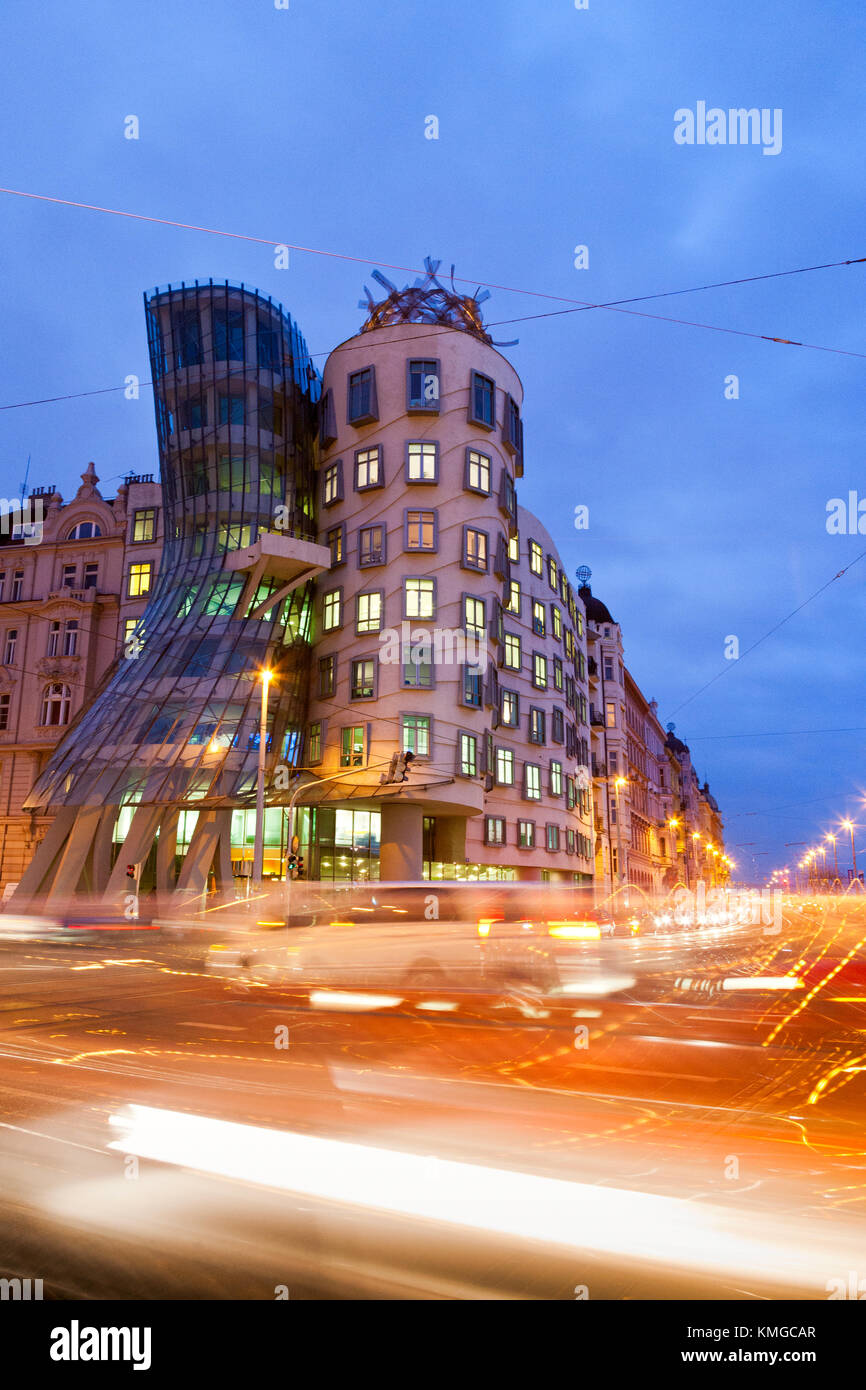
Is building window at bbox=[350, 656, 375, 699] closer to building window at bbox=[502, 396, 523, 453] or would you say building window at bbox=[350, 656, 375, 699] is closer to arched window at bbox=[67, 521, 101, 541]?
building window at bbox=[502, 396, 523, 453]

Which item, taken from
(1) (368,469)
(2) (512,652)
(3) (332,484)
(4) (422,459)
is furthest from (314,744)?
(4) (422,459)

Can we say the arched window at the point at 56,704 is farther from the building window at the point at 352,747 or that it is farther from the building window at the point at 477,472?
the building window at the point at 477,472

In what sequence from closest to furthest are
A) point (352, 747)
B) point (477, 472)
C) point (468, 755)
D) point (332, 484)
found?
point (352, 747) < point (468, 755) < point (477, 472) < point (332, 484)

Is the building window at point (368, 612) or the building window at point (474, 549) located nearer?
the building window at point (368, 612)

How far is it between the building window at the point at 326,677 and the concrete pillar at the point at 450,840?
27.1ft

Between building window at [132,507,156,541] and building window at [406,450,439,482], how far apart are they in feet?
59.3

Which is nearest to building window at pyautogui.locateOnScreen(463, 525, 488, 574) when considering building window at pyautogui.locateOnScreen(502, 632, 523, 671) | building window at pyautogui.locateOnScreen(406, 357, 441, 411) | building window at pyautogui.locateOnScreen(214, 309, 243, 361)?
building window at pyautogui.locateOnScreen(406, 357, 441, 411)

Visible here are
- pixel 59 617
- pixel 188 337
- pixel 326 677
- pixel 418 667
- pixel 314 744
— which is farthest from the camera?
pixel 59 617

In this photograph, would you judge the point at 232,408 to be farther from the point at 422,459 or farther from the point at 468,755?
the point at 468,755

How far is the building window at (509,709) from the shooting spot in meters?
48.4

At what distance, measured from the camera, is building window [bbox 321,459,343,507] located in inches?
1791

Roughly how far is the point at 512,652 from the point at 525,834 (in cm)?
987

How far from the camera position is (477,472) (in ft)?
143

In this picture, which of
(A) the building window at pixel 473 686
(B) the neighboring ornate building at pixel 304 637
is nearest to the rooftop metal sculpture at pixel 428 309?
(B) the neighboring ornate building at pixel 304 637
